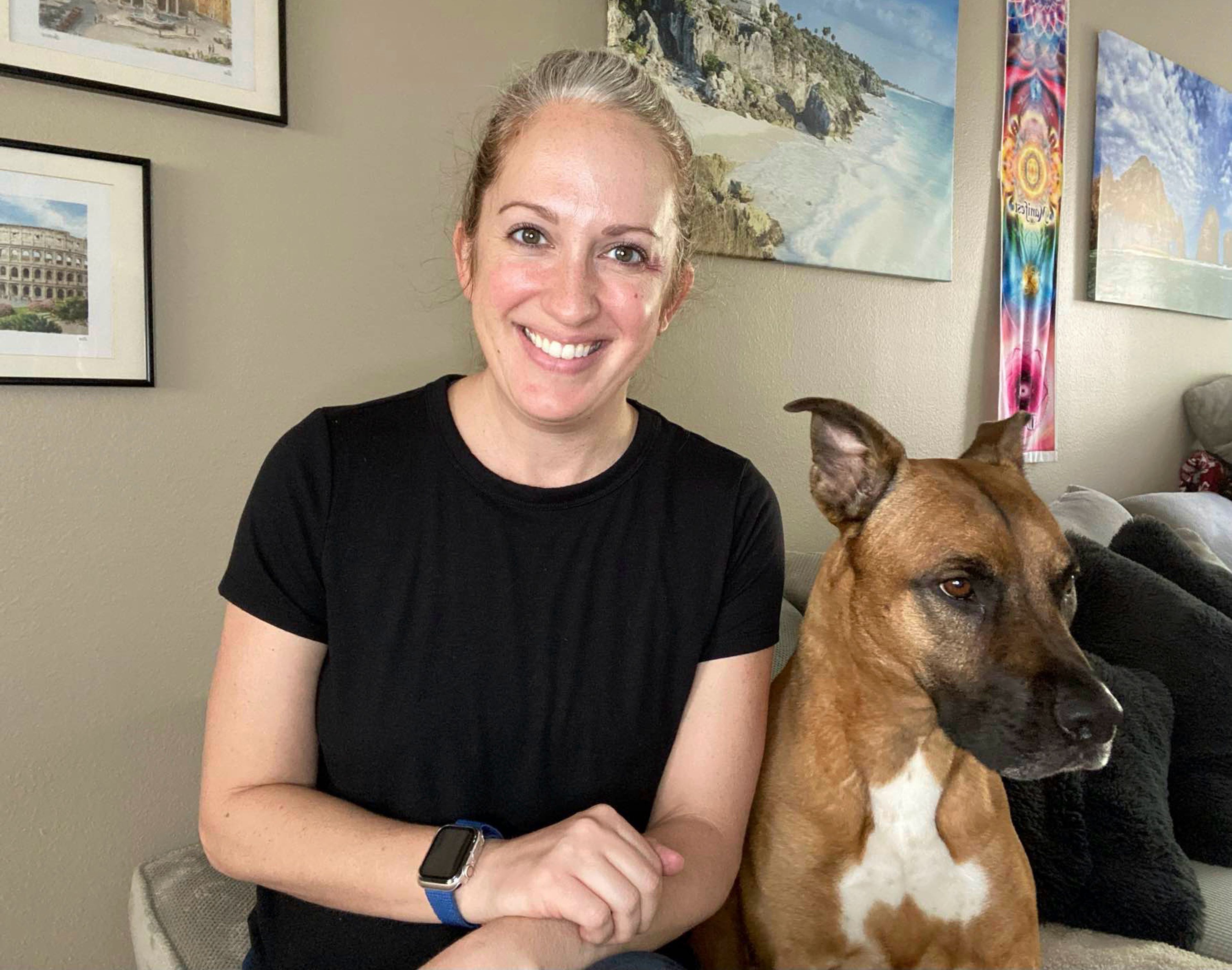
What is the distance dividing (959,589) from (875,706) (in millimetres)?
208

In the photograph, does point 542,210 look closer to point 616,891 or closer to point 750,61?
point 616,891

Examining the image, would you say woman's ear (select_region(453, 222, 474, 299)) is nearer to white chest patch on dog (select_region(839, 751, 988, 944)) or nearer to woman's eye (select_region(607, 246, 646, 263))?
woman's eye (select_region(607, 246, 646, 263))

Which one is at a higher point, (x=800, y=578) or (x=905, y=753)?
(x=800, y=578)

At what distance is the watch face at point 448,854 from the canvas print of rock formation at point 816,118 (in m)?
1.63

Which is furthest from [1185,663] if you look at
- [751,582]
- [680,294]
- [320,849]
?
[320,849]

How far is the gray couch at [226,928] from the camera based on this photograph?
1.27 meters

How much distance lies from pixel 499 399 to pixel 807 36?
1785 millimetres

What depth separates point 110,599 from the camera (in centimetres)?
156

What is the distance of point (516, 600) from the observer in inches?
42.4

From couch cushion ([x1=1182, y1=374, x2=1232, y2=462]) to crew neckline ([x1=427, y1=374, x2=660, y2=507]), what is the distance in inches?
136

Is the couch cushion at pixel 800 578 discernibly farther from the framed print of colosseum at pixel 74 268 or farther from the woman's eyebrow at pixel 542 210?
the framed print of colosseum at pixel 74 268

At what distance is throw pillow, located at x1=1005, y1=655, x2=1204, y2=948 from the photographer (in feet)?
4.78

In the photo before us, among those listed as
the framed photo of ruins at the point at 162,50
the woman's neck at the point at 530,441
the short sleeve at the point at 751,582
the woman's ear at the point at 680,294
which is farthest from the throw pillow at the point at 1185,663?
the framed photo of ruins at the point at 162,50

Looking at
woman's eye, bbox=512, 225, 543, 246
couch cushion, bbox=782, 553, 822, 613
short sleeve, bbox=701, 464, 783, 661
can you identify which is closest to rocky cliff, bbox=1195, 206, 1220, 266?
couch cushion, bbox=782, 553, 822, 613
